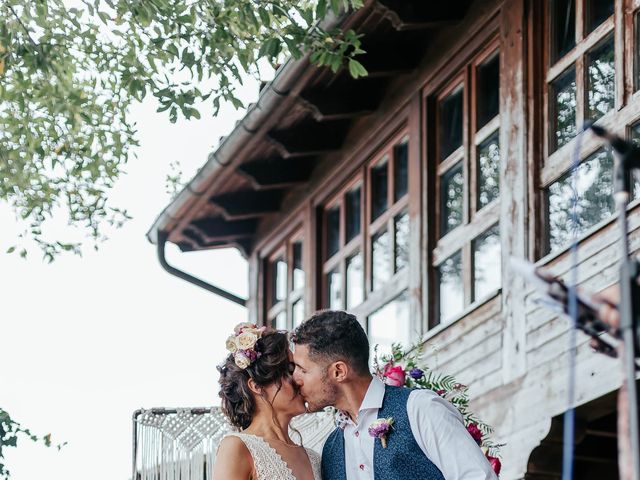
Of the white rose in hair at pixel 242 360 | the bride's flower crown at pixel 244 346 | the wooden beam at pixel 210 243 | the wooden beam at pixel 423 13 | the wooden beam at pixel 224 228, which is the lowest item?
the white rose in hair at pixel 242 360

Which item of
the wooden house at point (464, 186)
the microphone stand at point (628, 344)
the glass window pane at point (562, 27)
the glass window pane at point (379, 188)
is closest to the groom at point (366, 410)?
the microphone stand at point (628, 344)

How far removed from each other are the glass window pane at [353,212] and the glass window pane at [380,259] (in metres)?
0.47

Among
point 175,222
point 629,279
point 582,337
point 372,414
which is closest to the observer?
point 629,279

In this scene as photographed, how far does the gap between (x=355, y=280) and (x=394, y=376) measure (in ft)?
19.3

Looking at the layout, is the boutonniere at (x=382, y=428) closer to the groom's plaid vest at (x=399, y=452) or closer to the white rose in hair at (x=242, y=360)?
the groom's plaid vest at (x=399, y=452)

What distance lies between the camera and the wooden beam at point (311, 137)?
36.7 feet

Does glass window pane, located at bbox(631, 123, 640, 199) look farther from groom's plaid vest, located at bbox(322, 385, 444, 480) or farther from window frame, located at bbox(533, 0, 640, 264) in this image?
groom's plaid vest, located at bbox(322, 385, 444, 480)

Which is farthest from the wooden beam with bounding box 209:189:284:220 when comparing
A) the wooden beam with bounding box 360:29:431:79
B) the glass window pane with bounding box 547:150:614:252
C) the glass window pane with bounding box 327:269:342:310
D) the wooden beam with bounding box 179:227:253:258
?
the glass window pane with bounding box 547:150:614:252

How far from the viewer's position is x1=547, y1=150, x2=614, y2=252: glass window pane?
7.59m

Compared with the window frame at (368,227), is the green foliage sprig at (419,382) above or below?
below

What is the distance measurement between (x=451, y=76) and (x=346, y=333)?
17.0 ft

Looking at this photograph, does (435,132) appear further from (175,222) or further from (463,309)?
(175,222)

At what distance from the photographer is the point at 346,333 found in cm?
471

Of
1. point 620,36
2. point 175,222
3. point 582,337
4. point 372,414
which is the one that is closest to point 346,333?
point 372,414
